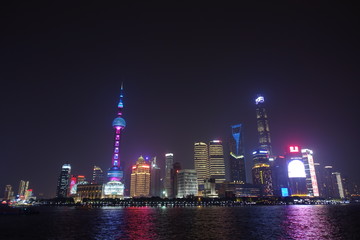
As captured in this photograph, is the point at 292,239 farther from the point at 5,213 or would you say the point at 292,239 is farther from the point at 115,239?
the point at 5,213

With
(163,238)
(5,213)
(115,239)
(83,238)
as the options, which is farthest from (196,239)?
(5,213)

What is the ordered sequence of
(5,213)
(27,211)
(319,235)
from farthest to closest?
(27,211)
(5,213)
(319,235)

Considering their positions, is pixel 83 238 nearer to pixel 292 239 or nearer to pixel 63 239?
pixel 63 239

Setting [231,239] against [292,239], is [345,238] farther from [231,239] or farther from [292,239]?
[231,239]

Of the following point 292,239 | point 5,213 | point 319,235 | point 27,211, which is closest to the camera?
point 292,239

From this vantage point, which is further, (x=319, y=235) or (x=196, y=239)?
(x=319, y=235)

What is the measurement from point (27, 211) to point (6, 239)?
94970 millimetres

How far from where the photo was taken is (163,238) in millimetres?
50656

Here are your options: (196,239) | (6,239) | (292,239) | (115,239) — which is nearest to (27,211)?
(6,239)

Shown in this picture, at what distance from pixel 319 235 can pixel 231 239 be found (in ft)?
60.1

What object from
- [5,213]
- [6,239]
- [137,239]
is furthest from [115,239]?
[5,213]

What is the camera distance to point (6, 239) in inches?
1975

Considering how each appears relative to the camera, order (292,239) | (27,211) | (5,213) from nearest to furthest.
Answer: (292,239)
(5,213)
(27,211)

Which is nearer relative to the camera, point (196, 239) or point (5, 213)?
point (196, 239)
